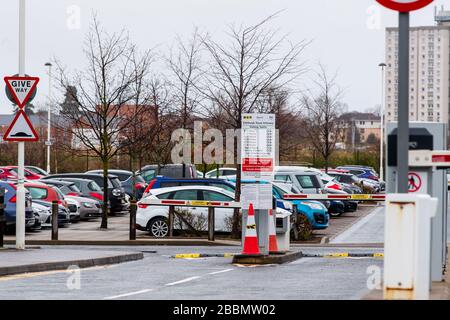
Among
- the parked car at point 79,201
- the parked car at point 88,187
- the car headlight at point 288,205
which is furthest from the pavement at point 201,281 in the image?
the parked car at point 88,187

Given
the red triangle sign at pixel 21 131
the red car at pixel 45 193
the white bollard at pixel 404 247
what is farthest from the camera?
the red car at pixel 45 193

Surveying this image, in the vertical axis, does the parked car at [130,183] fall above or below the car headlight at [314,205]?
above

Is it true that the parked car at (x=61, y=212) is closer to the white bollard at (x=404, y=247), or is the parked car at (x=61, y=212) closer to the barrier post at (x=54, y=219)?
the barrier post at (x=54, y=219)

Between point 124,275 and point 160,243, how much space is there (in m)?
9.60

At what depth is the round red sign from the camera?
7.63 m

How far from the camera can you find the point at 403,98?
308 inches

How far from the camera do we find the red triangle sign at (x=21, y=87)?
19984mm

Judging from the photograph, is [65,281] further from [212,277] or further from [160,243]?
[160,243]

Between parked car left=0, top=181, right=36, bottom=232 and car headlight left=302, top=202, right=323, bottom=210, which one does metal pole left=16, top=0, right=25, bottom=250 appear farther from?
car headlight left=302, top=202, right=323, bottom=210

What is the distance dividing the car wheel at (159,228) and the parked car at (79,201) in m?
7.29

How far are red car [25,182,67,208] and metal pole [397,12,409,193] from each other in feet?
83.0

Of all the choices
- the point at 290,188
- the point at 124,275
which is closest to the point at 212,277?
the point at 124,275

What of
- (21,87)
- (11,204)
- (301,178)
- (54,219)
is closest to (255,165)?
(21,87)
